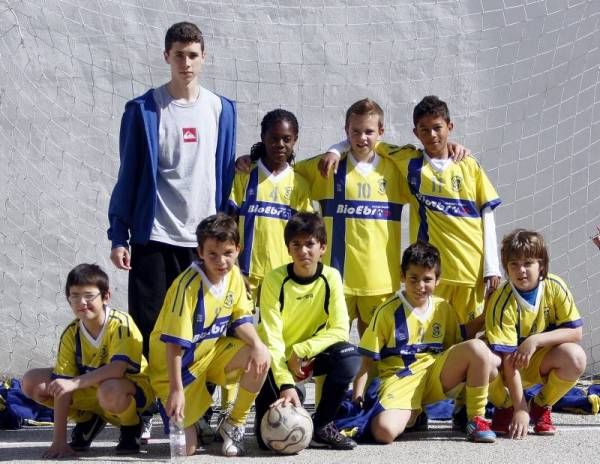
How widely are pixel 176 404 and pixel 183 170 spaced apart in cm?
92

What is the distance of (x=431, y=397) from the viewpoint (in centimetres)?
429

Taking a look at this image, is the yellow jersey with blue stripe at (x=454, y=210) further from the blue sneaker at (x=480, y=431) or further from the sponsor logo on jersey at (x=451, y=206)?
the blue sneaker at (x=480, y=431)

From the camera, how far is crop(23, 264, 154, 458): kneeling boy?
155 inches

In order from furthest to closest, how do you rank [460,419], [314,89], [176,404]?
[314,89] → [460,419] → [176,404]

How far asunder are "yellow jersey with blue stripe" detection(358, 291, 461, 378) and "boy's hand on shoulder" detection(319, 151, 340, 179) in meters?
0.61

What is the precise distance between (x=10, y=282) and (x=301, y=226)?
2.26 meters

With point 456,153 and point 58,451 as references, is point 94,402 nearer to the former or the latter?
point 58,451

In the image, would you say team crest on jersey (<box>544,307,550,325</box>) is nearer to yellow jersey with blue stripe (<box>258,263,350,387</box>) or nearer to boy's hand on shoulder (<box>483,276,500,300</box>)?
boy's hand on shoulder (<box>483,276,500,300</box>)

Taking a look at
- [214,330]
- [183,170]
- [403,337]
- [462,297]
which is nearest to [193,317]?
[214,330]

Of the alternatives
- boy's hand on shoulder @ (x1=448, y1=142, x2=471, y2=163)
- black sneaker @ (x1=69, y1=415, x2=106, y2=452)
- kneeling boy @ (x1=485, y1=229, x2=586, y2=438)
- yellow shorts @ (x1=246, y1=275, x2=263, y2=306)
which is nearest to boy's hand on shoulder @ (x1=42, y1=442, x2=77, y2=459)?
black sneaker @ (x1=69, y1=415, x2=106, y2=452)

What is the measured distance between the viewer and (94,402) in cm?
405

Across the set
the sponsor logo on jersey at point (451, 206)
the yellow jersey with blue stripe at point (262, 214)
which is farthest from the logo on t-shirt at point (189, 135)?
the sponsor logo on jersey at point (451, 206)

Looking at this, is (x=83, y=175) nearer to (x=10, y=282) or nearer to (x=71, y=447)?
(x=10, y=282)

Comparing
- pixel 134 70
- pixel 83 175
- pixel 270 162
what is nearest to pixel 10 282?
pixel 83 175
